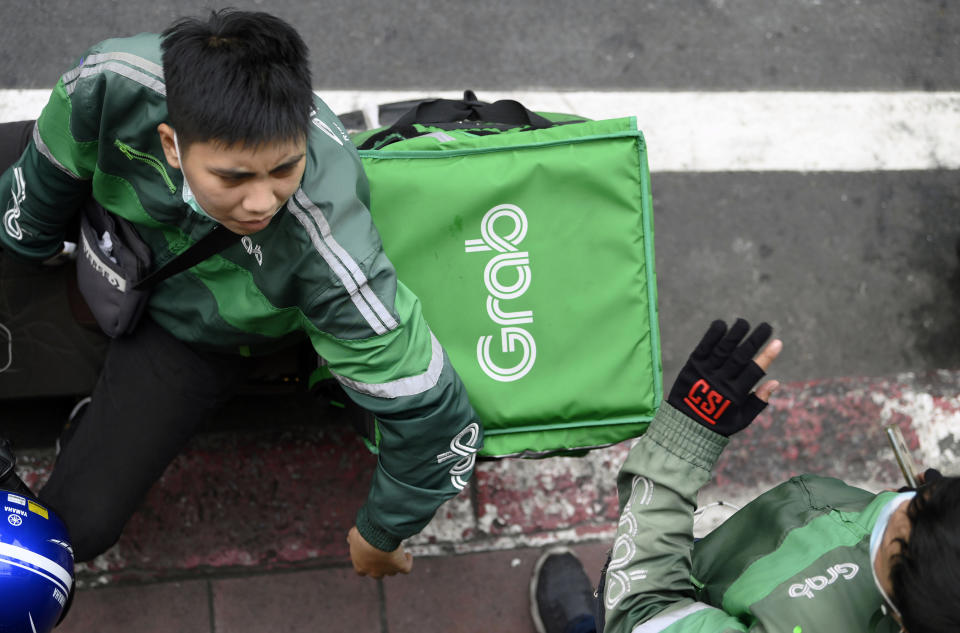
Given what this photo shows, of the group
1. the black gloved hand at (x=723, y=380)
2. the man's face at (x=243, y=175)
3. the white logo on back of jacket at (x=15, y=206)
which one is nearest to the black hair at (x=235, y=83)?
the man's face at (x=243, y=175)

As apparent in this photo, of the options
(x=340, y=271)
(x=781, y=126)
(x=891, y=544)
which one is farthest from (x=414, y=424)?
(x=781, y=126)

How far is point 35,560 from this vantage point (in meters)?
2.15

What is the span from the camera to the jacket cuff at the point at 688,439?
1931 millimetres

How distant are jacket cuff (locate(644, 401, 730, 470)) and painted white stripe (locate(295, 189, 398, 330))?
2.20 feet

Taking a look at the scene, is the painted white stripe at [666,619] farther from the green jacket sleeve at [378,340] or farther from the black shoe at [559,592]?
the black shoe at [559,592]

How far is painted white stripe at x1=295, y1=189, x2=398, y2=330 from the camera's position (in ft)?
6.50

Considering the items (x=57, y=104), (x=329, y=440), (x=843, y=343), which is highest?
(x=57, y=104)

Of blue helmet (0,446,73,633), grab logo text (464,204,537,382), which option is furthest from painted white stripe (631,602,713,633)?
blue helmet (0,446,73,633)

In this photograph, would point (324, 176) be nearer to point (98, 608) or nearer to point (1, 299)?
point (1, 299)

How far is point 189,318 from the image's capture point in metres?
2.44

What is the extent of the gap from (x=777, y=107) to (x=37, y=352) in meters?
3.07

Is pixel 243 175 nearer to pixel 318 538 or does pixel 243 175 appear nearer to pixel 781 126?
pixel 318 538

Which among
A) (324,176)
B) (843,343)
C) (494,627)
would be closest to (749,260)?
(843,343)

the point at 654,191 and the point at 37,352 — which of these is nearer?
the point at 37,352
